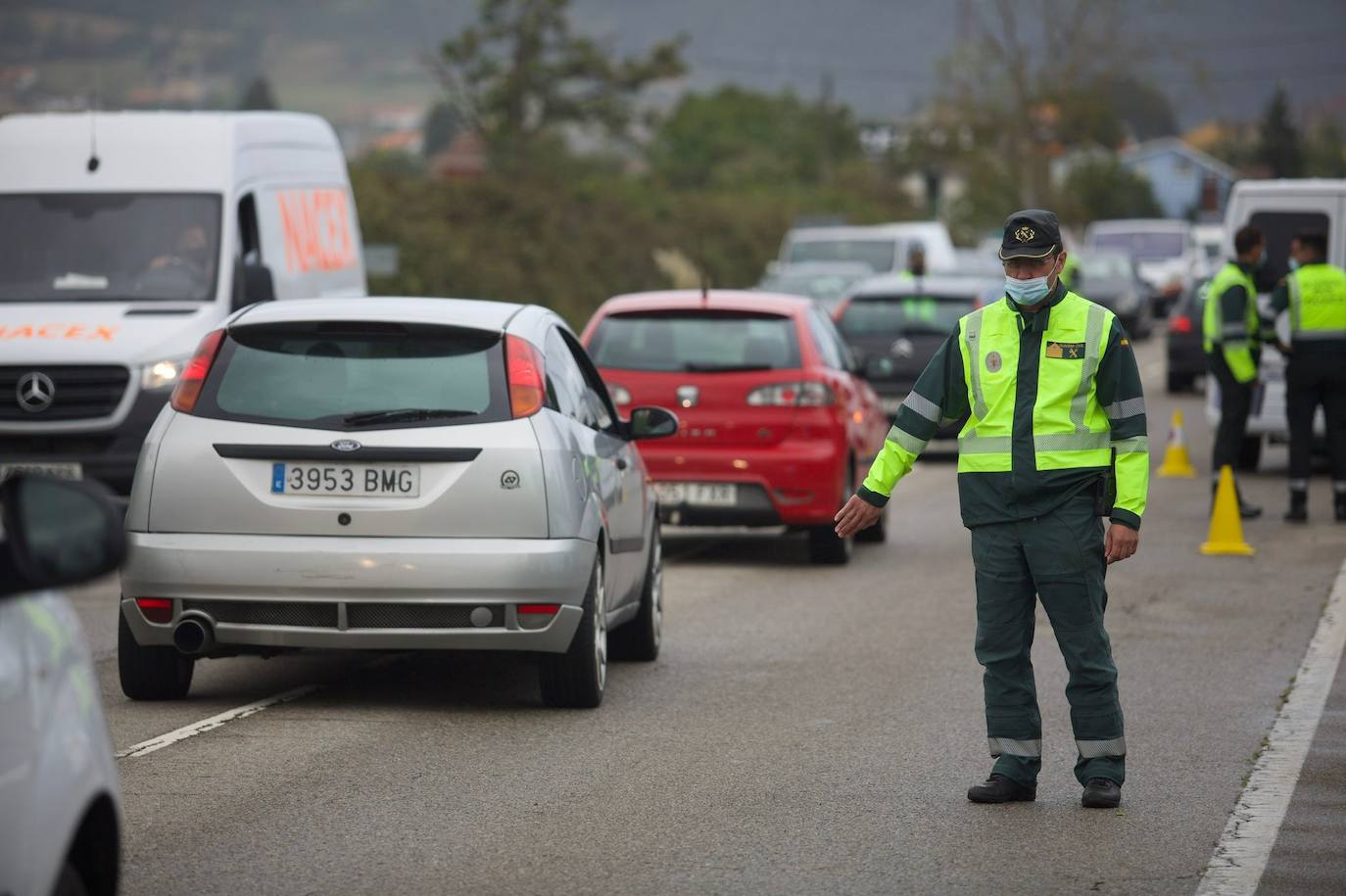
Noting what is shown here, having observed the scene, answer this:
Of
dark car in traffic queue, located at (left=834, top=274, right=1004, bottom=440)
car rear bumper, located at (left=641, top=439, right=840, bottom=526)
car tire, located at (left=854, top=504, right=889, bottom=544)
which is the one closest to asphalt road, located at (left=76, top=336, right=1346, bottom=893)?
car rear bumper, located at (left=641, top=439, right=840, bottom=526)

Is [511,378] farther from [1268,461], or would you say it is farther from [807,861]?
[1268,461]

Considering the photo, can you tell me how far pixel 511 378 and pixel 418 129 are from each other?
115 m

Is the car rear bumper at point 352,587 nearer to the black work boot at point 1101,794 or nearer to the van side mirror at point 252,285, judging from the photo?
the black work boot at point 1101,794

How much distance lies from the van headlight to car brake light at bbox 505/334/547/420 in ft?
18.1

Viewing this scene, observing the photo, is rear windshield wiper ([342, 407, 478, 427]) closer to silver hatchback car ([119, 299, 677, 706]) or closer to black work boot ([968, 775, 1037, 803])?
silver hatchback car ([119, 299, 677, 706])

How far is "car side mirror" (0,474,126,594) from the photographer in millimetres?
3814

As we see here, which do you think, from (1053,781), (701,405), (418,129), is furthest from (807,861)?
(418,129)

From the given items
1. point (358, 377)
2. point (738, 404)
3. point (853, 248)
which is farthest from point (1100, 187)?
A: point (358, 377)

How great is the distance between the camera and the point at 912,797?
7.28 meters

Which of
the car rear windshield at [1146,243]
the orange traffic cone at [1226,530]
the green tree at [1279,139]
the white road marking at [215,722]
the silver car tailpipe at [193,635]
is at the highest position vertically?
the silver car tailpipe at [193,635]

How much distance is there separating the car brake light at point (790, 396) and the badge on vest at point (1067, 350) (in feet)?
22.4

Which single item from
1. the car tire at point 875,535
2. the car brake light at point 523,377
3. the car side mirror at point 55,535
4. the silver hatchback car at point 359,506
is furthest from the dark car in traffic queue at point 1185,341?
the car side mirror at point 55,535

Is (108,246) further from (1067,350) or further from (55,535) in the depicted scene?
(55,535)

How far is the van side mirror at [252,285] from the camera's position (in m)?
14.5
